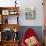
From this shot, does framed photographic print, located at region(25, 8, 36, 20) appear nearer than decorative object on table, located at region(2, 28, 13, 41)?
No

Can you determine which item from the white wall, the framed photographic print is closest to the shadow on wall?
the white wall

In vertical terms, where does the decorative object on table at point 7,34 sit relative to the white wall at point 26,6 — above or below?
below

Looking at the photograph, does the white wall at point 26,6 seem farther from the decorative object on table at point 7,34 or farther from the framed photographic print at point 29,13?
the decorative object on table at point 7,34

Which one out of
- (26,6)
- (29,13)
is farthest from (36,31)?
(26,6)

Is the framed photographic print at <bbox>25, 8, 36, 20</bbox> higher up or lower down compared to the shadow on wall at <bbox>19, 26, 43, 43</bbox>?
higher up

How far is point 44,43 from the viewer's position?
4.85 meters

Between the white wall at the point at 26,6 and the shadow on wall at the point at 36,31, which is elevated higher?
the white wall at the point at 26,6

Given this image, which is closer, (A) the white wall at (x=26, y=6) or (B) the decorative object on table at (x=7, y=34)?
(B) the decorative object on table at (x=7, y=34)

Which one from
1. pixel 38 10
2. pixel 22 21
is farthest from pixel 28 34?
pixel 38 10

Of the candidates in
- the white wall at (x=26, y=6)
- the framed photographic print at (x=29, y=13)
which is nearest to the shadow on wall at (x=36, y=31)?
the white wall at (x=26, y=6)

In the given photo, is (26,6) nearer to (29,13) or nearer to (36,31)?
(29,13)

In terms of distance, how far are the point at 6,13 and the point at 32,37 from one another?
1109 mm

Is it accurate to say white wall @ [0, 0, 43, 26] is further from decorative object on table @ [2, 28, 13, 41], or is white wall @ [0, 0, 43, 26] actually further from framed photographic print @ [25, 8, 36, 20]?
decorative object on table @ [2, 28, 13, 41]

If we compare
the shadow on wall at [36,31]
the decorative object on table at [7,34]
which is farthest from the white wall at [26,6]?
the decorative object on table at [7,34]
